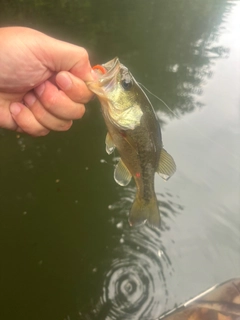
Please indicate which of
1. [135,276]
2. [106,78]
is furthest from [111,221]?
[106,78]

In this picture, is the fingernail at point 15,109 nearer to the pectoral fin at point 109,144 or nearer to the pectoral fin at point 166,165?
the pectoral fin at point 109,144

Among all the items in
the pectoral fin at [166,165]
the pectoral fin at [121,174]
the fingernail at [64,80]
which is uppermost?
the fingernail at [64,80]

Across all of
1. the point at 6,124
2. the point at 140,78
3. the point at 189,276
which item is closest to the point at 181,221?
the point at 189,276

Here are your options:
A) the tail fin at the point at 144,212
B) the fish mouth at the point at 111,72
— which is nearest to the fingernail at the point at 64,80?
the fish mouth at the point at 111,72

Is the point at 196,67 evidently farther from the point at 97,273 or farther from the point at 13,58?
the point at 13,58

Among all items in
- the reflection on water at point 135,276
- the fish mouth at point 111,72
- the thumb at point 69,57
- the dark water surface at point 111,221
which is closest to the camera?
the fish mouth at point 111,72

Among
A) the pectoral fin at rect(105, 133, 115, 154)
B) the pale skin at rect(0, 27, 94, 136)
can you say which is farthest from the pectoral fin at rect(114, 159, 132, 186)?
the pale skin at rect(0, 27, 94, 136)

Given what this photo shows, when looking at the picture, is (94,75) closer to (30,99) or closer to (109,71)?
(109,71)
